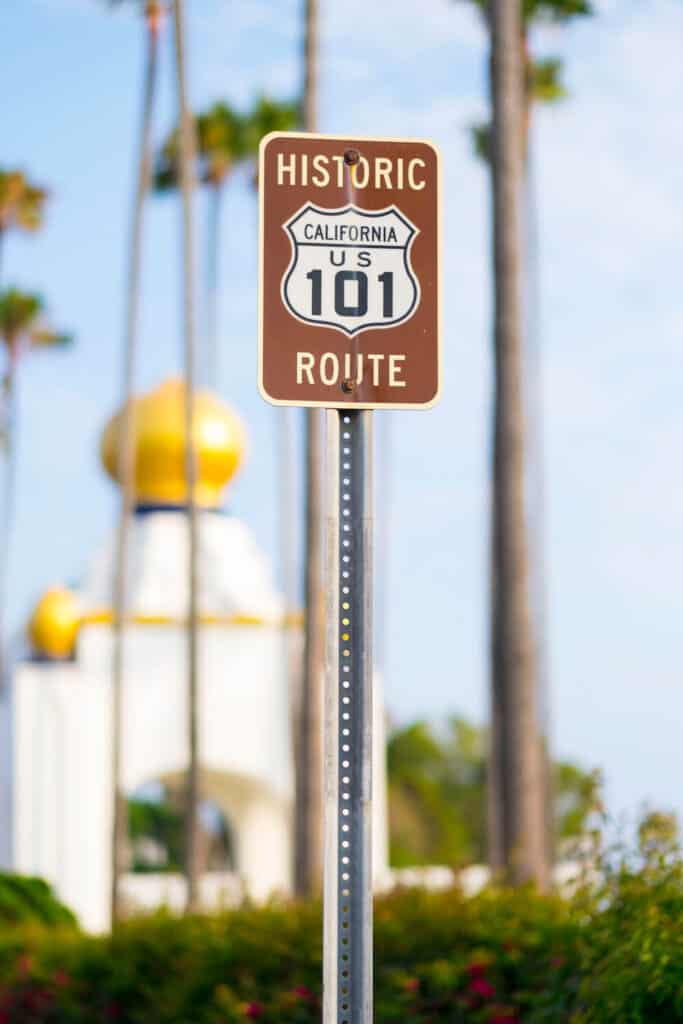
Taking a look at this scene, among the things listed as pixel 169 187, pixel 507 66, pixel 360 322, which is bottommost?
pixel 360 322

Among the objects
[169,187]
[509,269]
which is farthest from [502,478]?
[169,187]

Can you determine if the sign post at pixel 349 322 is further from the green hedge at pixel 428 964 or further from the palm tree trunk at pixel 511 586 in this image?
the palm tree trunk at pixel 511 586

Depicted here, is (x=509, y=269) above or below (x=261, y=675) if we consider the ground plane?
above

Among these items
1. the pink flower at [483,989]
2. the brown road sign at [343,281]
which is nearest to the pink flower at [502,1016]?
the pink flower at [483,989]

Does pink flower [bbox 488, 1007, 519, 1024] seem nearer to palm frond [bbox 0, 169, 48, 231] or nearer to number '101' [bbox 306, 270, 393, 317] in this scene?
number '101' [bbox 306, 270, 393, 317]

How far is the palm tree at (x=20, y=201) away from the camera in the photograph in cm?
3719

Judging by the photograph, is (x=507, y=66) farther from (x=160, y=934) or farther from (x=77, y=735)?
(x=77, y=735)

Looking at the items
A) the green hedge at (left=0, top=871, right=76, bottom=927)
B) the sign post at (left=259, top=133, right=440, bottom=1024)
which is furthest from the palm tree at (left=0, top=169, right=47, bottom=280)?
the sign post at (left=259, top=133, right=440, bottom=1024)

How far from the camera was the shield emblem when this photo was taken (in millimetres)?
4625

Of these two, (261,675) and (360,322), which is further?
(261,675)

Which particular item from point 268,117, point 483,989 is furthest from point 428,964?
point 268,117

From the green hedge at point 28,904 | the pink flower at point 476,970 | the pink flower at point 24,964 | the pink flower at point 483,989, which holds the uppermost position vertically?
the green hedge at point 28,904

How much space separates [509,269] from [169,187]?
74.4 feet

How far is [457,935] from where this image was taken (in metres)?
8.88
